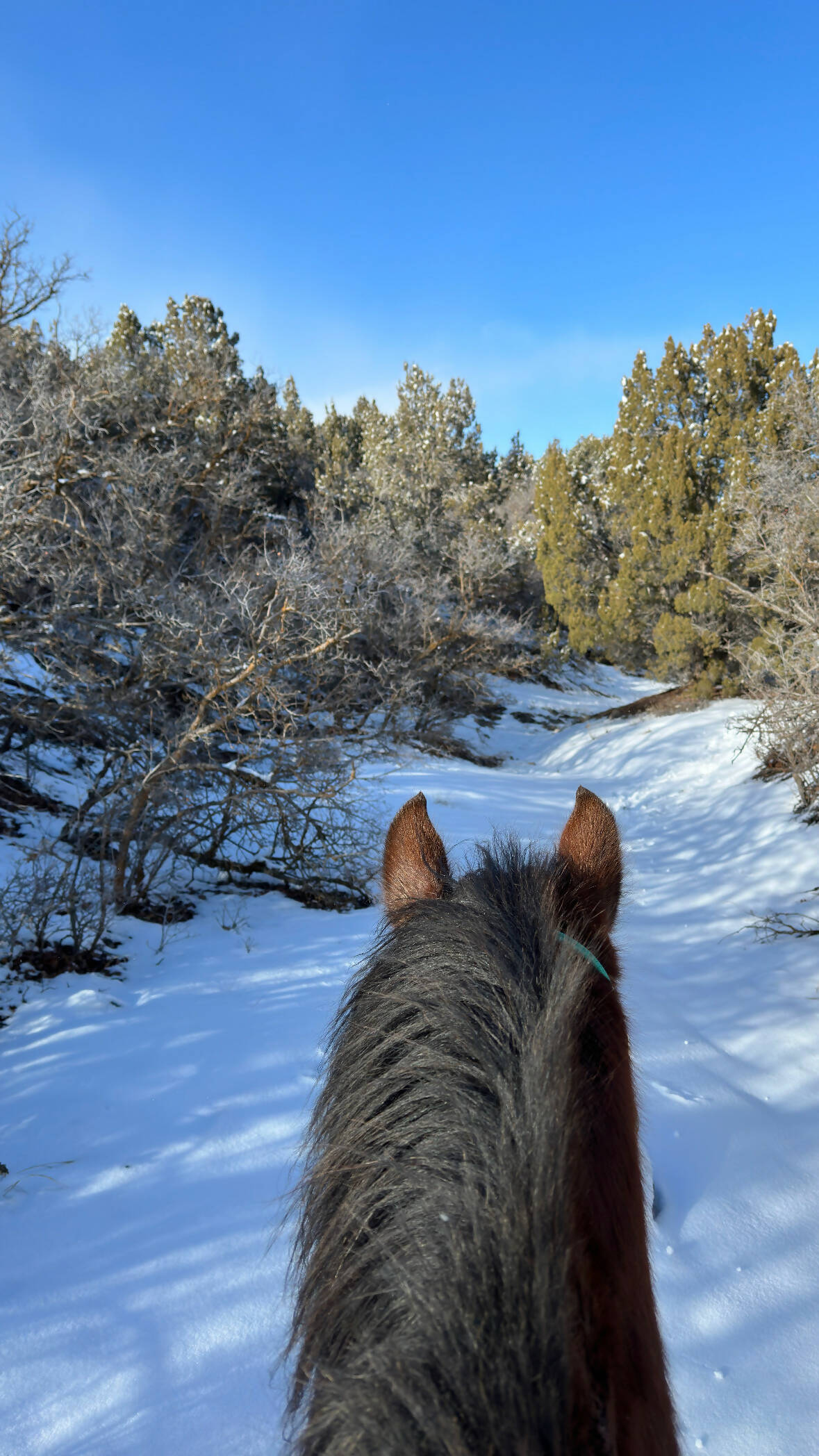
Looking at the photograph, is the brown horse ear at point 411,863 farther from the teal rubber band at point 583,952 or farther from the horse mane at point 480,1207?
the teal rubber band at point 583,952

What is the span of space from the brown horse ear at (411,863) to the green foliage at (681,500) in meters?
11.6

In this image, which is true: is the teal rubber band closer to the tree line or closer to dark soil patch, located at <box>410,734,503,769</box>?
the tree line

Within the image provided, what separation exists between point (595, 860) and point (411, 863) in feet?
1.03

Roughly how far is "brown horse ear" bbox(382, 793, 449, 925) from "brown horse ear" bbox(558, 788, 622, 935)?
215 millimetres

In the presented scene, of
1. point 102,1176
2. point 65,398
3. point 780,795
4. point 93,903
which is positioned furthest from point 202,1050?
point 65,398

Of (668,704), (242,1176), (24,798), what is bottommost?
(242,1176)

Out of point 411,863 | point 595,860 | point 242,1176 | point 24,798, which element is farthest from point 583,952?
point 24,798

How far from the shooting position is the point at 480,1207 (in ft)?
1.77

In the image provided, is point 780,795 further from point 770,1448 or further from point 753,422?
point 753,422

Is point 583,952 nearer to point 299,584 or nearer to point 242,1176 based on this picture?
point 242,1176

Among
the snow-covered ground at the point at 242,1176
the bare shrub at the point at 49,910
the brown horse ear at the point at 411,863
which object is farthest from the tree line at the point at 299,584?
the brown horse ear at the point at 411,863

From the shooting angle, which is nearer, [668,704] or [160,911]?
[160,911]

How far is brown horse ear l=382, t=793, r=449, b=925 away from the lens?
113 cm

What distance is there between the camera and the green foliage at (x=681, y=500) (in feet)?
40.4
